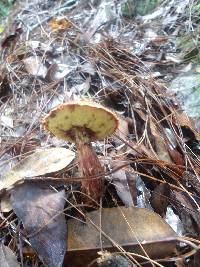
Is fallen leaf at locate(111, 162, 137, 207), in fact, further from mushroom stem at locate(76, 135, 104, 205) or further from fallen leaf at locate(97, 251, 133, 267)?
fallen leaf at locate(97, 251, 133, 267)

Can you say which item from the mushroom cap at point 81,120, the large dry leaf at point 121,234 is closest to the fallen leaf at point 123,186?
the large dry leaf at point 121,234

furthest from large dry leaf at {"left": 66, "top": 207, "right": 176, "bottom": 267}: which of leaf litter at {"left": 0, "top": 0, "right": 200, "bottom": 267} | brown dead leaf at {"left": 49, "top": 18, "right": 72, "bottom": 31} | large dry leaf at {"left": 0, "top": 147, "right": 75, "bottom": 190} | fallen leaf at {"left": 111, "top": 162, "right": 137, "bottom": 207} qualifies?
brown dead leaf at {"left": 49, "top": 18, "right": 72, "bottom": 31}

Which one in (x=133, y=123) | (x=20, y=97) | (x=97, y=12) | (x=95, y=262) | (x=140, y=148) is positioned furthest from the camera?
(x=97, y=12)

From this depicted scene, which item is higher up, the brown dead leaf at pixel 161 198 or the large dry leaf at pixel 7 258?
the large dry leaf at pixel 7 258

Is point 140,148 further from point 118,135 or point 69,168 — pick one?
point 69,168

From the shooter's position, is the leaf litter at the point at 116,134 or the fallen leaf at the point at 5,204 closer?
the leaf litter at the point at 116,134

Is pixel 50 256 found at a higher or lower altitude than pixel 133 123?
higher

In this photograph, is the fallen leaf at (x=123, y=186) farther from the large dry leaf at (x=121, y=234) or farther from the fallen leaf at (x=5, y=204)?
the fallen leaf at (x=5, y=204)

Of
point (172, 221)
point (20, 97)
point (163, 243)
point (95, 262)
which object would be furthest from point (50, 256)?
point (20, 97)
